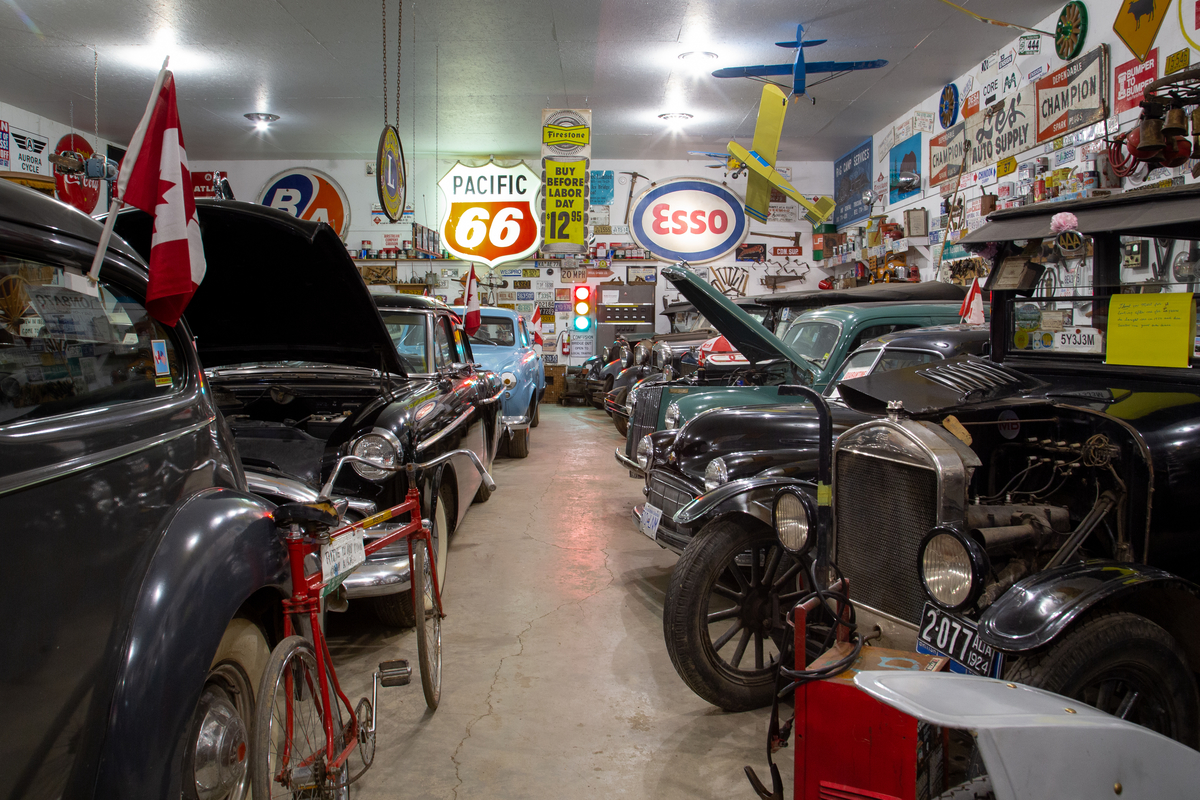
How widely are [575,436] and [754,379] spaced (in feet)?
14.4

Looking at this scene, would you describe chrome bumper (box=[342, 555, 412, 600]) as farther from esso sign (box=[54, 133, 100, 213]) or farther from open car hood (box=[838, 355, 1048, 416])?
esso sign (box=[54, 133, 100, 213])

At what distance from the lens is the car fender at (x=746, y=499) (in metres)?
2.66

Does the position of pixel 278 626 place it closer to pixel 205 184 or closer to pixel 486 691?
pixel 486 691

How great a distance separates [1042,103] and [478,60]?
6141 mm

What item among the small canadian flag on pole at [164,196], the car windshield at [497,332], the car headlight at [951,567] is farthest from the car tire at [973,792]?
the car windshield at [497,332]

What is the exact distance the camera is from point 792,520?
8.00 feet

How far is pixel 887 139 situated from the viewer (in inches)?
438

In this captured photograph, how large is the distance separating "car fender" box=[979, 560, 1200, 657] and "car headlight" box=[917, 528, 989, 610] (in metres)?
0.07

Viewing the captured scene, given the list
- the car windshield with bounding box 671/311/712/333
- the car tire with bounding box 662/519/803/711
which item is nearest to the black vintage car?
the car tire with bounding box 662/519/803/711

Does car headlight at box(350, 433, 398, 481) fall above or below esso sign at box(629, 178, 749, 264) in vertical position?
below

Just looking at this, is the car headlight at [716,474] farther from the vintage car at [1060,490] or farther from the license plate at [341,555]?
the license plate at [341,555]

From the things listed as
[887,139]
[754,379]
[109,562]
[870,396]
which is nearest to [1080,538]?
[870,396]

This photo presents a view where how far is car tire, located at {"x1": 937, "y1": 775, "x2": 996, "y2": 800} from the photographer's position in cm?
137

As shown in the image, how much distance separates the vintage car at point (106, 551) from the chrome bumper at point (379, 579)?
4.08 feet
